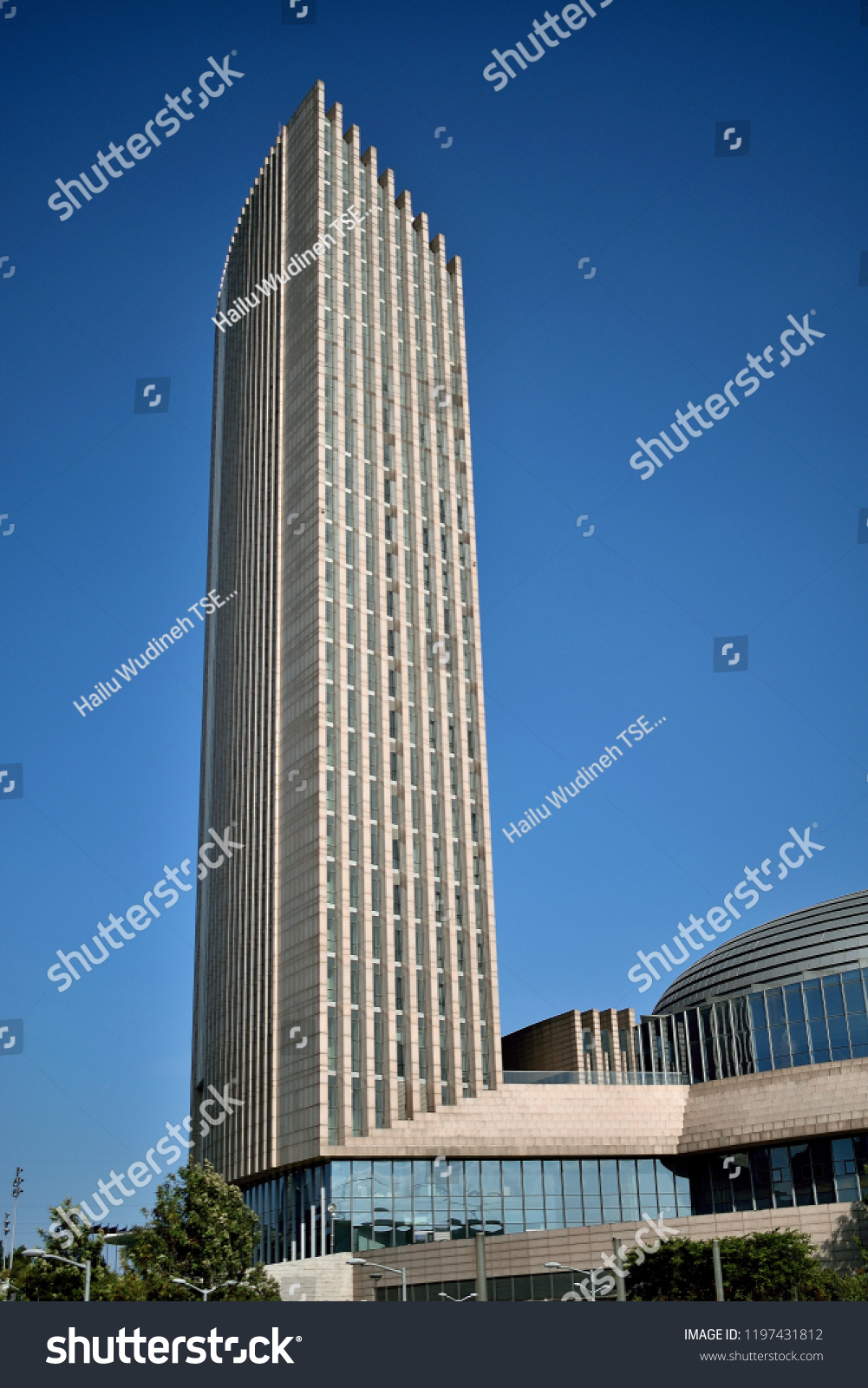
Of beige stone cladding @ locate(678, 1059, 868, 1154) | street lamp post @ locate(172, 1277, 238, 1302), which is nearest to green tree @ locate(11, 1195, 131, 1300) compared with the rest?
street lamp post @ locate(172, 1277, 238, 1302)

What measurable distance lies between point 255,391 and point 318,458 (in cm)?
1687

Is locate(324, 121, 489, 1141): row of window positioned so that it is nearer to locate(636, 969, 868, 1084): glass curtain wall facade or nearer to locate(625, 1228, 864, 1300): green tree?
locate(636, 969, 868, 1084): glass curtain wall facade

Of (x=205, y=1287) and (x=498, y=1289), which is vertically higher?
(x=205, y=1287)

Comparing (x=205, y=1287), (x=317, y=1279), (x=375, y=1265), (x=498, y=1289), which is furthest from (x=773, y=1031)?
(x=205, y=1287)

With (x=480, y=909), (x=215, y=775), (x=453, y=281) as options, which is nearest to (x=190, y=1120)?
(x=215, y=775)

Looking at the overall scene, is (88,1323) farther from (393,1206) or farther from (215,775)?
(215,775)

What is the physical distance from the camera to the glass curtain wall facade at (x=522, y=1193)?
69.7m

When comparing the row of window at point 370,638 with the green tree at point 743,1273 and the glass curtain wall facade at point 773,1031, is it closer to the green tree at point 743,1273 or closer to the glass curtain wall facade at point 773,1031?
the glass curtain wall facade at point 773,1031

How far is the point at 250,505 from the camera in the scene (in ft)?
326

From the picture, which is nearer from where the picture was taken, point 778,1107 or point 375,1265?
point 375,1265

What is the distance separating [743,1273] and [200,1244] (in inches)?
972

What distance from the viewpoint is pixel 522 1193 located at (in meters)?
74.3

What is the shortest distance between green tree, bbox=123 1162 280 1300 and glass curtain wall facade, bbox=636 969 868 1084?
104ft

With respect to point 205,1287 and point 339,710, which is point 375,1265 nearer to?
point 205,1287
